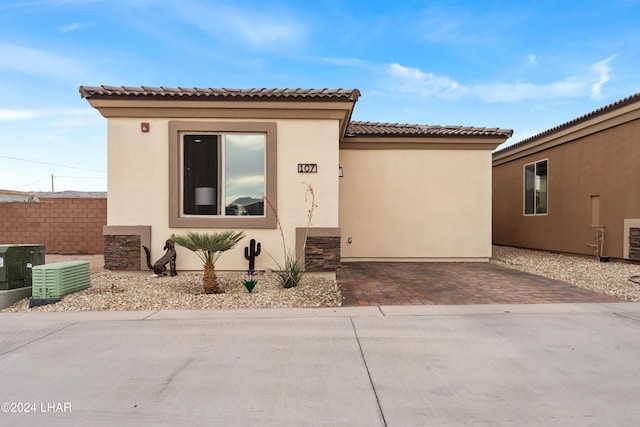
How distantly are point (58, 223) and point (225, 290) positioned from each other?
8.30m

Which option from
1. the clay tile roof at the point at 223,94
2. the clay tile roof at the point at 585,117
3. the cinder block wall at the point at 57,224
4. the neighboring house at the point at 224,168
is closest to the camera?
the clay tile roof at the point at 223,94

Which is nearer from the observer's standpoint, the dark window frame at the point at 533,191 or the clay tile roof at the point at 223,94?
the clay tile roof at the point at 223,94

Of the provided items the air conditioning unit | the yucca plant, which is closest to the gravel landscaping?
the air conditioning unit

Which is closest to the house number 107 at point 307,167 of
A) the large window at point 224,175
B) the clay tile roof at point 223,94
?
the large window at point 224,175

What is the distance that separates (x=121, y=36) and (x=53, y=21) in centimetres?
183

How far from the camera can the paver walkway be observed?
21.2 ft

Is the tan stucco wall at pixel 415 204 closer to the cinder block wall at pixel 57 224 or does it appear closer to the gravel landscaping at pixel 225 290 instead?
the gravel landscaping at pixel 225 290

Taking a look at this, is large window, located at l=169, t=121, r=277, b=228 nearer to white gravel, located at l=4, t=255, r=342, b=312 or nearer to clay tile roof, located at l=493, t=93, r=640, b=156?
white gravel, located at l=4, t=255, r=342, b=312

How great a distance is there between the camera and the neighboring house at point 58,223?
11969mm

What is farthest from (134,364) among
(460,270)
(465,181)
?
(465,181)

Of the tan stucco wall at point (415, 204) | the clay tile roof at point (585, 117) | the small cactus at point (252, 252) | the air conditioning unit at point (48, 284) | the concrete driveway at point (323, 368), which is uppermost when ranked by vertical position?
the clay tile roof at point (585, 117)

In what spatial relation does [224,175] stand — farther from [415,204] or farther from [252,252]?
[415,204]

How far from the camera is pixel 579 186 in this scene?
1220 centimetres

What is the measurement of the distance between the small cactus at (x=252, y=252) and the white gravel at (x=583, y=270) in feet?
22.3
